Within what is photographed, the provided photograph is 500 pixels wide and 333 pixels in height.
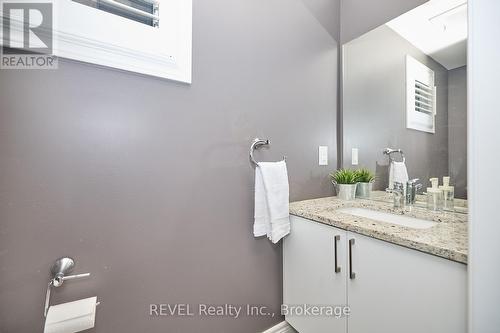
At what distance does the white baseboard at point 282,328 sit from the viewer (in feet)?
3.94

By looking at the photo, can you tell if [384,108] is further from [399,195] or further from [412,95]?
[399,195]

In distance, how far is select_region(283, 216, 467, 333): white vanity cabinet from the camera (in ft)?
2.06

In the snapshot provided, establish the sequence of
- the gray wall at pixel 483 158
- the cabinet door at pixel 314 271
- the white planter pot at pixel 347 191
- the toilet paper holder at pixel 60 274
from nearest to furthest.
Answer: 1. the gray wall at pixel 483 158
2. the toilet paper holder at pixel 60 274
3. the cabinet door at pixel 314 271
4. the white planter pot at pixel 347 191

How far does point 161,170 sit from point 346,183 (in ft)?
3.65

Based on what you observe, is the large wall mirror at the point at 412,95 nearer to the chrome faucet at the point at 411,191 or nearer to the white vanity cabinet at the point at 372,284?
the chrome faucet at the point at 411,191

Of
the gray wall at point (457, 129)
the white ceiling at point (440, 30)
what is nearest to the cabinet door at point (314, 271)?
the gray wall at point (457, 129)

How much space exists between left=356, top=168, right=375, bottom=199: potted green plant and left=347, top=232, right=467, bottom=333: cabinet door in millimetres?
627

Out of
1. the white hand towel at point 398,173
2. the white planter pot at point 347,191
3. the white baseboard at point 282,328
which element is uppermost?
the white hand towel at point 398,173

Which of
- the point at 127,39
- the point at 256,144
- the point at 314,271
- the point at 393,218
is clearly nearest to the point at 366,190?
the point at 393,218

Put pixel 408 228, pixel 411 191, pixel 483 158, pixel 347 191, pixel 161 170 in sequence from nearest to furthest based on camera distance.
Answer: pixel 483 158 → pixel 408 228 → pixel 161 170 → pixel 411 191 → pixel 347 191

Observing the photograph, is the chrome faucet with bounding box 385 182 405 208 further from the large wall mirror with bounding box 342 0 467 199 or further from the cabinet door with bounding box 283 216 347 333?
the cabinet door with bounding box 283 216 347 333

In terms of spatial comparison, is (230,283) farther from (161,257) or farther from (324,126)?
(324,126)

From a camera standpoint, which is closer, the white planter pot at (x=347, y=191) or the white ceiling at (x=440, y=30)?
the white ceiling at (x=440, y=30)

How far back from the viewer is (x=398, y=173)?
125 centimetres
